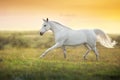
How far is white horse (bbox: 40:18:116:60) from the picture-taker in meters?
3.73

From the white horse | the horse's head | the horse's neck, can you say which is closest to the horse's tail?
the white horse

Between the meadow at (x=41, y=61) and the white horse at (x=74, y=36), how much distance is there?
51mm

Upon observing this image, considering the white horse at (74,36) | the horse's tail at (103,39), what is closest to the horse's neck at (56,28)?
the white horse at (74,36)

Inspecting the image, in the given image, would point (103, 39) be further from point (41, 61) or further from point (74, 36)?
point (41, 61)

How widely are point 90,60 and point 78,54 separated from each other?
0.16m

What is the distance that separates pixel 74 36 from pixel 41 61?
481mm

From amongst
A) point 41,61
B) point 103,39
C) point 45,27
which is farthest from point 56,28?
point 103,39

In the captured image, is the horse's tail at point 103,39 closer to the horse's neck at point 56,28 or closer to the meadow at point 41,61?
the meadow at point 41,61

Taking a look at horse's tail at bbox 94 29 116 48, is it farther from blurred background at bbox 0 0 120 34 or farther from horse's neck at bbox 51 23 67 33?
horse's neck at bbox 51 23 67 33

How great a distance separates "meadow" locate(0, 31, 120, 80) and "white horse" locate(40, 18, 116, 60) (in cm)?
5

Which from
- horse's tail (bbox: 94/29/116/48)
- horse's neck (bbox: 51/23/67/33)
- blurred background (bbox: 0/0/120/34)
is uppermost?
blurred background (bbox: 0/0/120/34)

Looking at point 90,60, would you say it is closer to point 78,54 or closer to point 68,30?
point 78,54

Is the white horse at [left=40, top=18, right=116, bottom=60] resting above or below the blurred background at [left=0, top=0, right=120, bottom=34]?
below

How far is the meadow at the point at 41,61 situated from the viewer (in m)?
3.68
